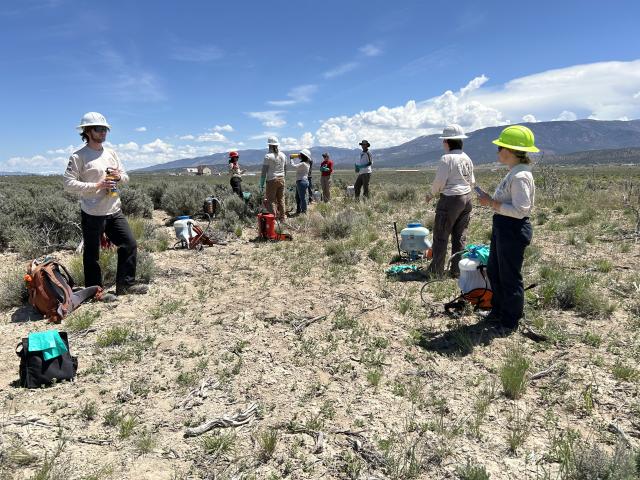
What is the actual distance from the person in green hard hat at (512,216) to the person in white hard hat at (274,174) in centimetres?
612

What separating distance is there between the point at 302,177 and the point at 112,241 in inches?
261

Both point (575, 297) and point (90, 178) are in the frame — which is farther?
point (90, 178)

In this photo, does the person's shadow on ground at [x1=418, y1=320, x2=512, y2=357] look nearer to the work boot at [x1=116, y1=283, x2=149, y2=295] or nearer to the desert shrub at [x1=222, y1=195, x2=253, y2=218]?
the work boot at [x1=116, y1=283, x2=149, y2=295]

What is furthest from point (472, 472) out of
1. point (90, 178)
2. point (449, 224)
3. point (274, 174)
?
point (274, 174)

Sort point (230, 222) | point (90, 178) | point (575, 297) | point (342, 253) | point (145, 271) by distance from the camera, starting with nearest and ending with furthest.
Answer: point (575, 297)
point (90, 178)
point (145, 271)
point (342, 253)
point (230, 222)

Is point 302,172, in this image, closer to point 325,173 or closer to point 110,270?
point 325,173

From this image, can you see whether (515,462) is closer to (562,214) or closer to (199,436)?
(199,436)

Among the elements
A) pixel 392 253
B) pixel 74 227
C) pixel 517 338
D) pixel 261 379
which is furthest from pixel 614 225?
pixel 74 227

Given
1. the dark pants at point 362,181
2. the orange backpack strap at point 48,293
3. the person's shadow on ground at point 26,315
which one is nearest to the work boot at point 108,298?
the orange backpack strap at point 48,293

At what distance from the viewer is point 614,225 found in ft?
28.4

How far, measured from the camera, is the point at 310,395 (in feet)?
11.1

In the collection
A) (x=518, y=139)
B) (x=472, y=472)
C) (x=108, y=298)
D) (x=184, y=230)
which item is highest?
(x=518, y=139)

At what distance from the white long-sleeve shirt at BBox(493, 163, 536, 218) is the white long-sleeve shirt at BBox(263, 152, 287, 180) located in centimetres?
625

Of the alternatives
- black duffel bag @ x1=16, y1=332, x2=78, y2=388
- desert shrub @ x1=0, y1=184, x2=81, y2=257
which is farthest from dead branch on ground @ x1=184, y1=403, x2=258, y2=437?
desert shrub @ x1=0, y1=184, x2=81, y2=257
